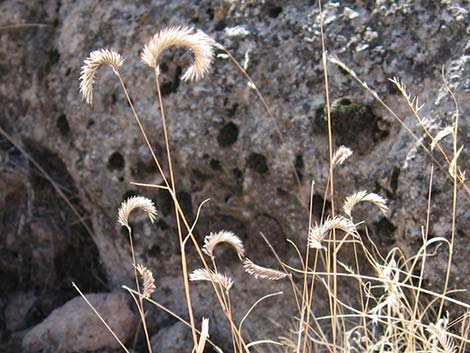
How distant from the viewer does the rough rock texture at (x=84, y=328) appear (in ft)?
9.42

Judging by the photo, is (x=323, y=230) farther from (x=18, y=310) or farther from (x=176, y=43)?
(x=18, y=310)

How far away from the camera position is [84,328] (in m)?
2.88

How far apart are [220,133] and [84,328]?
80cm

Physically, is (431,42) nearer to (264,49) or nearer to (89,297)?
(264,49)

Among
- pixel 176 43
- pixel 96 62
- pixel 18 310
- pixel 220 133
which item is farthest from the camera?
pixel 18 310

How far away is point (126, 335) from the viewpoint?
9.49ft

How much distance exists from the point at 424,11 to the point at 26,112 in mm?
1620

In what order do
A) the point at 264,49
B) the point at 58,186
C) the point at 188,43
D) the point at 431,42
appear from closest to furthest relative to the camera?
the point at 188,43
the point at 431,42
the point at 264,49
the point at 58,186

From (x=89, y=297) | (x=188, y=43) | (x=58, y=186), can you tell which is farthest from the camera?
(x=58, y=186)

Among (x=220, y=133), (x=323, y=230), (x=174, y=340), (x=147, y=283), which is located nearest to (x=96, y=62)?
(x=147, y=283)

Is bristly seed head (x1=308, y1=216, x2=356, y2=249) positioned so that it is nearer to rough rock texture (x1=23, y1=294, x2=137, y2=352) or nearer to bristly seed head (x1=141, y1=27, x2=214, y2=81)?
bristly seed head (x1=141, y1=27, x2=214, y2=81)

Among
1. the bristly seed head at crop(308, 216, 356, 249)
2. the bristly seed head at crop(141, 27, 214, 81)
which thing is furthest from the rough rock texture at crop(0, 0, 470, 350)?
the bristly seed head at crop(141, 27, 214, 81)

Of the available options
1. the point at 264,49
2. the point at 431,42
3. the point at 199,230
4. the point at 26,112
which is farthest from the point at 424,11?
the point at 26,112

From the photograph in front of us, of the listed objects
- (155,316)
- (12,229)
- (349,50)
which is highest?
(349,50)
